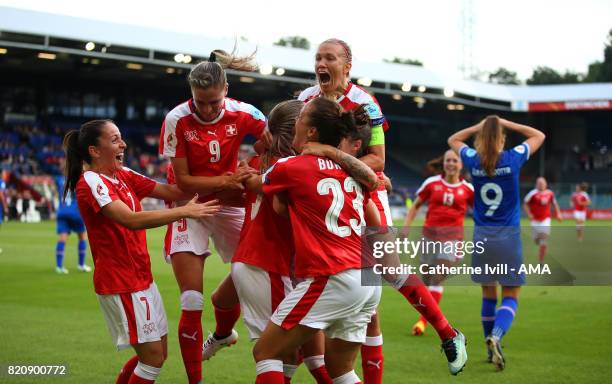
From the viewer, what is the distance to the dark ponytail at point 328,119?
481 centimetres

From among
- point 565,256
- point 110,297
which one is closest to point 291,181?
point 110,297

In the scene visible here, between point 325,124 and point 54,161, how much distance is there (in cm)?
Result: 3964

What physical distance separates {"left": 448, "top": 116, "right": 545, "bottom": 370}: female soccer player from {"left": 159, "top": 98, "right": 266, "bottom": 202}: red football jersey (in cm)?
292

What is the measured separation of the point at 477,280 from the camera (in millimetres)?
8406

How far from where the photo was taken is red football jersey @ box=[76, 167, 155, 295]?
5.37 m

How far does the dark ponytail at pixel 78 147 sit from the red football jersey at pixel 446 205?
6.70m

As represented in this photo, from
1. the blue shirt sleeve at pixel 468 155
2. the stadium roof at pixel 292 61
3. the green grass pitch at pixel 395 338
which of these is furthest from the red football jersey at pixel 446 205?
the stadium roof at pixel 292 61

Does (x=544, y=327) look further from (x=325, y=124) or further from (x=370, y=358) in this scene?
(x=325, y=124)

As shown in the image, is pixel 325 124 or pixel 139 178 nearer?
pixel 325 124

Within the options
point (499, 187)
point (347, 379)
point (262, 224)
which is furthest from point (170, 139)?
point (499, 187)

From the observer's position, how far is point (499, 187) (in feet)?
27.3

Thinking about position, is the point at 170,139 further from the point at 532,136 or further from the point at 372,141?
the point at 532,136

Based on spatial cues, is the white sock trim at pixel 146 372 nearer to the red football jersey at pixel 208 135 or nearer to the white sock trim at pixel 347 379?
the white sock trim at pixel 347 379

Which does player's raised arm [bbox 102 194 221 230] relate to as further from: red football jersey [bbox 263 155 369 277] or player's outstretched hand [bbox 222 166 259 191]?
red football jersey [bbox 263 155 369 277]
